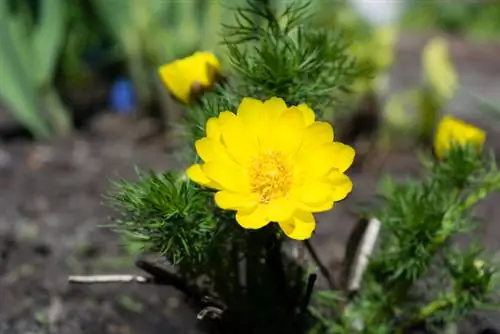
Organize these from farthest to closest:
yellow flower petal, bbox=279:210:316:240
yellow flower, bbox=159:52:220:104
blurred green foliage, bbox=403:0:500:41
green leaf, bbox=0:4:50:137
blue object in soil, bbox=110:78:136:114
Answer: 1. blurred green foliage, bbox=403:0:500:41
2. blue object in soil, bbox=110:78:136:114
3. green leaf, bbox=0:4:50:137
4. yellow flower, bbox=159:52:220:104
5. yellow flower petal, bbox=279:210:316:240

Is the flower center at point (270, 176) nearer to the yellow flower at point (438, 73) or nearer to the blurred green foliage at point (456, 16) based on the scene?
the yellow flower at point (438, 73)

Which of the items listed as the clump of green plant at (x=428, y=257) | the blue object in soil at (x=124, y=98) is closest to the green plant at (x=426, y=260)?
the clump of green plant at (x=428, y=257)

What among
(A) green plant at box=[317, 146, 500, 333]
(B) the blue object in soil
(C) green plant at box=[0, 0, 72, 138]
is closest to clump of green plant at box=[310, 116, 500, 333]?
(A) green plant at box=[317, 146, 500, 333]

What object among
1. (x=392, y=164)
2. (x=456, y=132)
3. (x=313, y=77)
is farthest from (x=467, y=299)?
(x=392, y=164)

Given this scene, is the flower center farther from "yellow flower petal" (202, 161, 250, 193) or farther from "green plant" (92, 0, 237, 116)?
"green plant" (92, 0, 237, 116)

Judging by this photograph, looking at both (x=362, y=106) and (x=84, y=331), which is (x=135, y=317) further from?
(x=362, y=106)

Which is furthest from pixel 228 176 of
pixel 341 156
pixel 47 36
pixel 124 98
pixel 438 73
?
pixel 124 98
